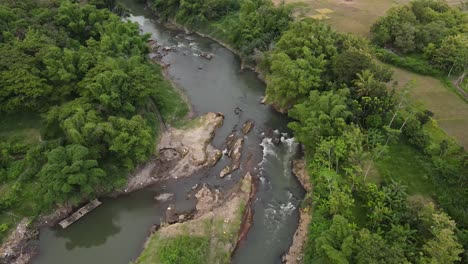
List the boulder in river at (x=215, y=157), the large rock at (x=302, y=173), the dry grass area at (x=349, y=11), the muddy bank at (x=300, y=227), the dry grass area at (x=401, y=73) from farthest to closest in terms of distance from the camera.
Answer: the dry grass area at (x=349, y=11) < the dry grass area at (x=401, y=73) < the boulder in river at (x=215, y=157) < the large rock at (x=302, y=173) < the muddy bank at (x=300, y=227)

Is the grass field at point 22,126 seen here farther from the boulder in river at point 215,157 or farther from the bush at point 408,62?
the bush at point 408,62

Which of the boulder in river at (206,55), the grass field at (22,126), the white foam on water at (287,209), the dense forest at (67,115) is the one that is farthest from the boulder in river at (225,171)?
the boulder in river at (206,55)

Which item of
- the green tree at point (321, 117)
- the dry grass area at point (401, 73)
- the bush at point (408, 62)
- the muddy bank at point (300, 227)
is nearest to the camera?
the muddy bank at point (300, 227)

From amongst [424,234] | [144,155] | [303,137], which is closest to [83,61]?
[144,155]

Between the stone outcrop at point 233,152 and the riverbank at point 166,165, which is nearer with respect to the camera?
the riverbank at point 166,165

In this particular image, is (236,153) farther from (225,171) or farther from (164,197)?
(164,197)

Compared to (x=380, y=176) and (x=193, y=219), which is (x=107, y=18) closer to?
(x=193, y=219)
